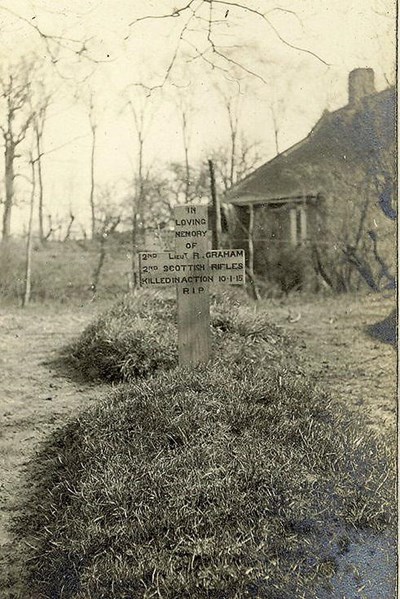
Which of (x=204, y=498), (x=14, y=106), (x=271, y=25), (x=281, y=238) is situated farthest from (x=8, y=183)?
(x=281, y=238)

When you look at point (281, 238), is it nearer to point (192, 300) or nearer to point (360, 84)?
point (192, 300)

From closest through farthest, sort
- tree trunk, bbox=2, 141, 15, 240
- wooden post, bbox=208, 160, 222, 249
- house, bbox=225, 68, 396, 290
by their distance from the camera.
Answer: house, bbox=225, 68, 396, 290 < tree trunk, bbox=2, 141, 15, 240 < wooden post, bbox=208, 160, 222, 249

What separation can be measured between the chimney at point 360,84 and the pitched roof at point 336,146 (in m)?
0.05

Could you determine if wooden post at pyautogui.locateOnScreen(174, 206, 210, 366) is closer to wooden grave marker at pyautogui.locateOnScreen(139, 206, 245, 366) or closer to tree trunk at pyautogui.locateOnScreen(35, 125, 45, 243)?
wooden grave marker at pyautogui.locateOnScreen(139, 206, 245, 366)

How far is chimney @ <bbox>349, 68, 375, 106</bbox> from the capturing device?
370 cm

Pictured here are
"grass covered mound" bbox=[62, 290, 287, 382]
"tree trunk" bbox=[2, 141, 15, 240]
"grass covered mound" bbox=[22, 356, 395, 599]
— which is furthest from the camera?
"grass covered mound" bbox=[62, 290, 287, 382]

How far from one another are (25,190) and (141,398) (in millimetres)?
2729

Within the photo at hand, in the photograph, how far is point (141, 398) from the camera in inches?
178

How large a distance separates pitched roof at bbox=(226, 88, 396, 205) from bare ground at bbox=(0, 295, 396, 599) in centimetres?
116

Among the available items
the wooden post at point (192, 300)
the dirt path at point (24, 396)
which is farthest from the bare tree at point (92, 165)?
the dirt path at point (24, 396)

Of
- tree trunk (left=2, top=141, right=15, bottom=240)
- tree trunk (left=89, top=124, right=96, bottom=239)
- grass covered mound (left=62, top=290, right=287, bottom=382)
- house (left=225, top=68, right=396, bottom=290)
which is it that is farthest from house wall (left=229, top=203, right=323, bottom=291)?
tree trunk (left=2, top=141, right=15, bottom=240)

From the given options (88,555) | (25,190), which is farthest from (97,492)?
(25,190)

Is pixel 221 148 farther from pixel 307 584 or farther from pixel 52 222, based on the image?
pixel 307 584

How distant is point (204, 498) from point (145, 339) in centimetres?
317
